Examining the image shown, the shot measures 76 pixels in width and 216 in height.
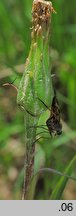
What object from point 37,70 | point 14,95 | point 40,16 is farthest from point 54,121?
point 14,95

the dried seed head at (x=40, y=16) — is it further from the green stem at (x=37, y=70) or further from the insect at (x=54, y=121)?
the insect at (x=54, y=121)

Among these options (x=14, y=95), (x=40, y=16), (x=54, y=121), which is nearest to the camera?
(x=40, y=16)

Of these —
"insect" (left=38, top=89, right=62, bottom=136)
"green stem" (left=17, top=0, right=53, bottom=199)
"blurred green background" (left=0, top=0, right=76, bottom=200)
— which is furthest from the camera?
"blurred green background" (left=0, top=0, right=76, bottom=200)

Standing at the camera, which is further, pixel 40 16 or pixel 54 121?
pixel 54 121

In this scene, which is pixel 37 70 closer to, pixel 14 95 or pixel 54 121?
pixel 54 121

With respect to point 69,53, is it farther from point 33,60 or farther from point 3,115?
point 33,60

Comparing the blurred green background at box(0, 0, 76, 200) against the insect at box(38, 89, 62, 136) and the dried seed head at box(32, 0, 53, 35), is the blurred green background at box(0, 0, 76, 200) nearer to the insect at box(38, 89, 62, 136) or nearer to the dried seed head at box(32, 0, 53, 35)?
the insect at box(38, 89, 62, 136)

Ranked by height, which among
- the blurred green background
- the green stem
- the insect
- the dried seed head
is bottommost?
the blurred green background

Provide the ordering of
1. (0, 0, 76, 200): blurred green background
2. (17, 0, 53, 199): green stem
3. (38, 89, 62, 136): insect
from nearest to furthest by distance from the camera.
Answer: (17, 0, 53, 199): green stem < (38, 89, 62, 136): insect < (0, 0, 76, 200): blurred green background

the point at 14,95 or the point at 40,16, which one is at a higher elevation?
the point at 40,16

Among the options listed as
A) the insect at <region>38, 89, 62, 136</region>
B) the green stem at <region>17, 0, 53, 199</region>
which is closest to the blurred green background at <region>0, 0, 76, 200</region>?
the insect at <region>38, 89, 62, 136</region>
